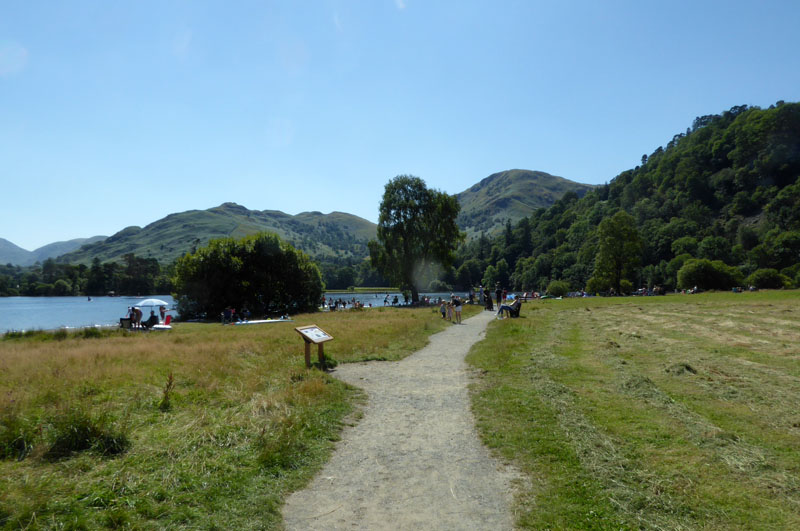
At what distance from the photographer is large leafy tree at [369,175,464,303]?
185 ft

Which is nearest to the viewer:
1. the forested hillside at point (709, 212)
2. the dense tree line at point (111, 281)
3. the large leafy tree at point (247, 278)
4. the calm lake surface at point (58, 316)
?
the large leafy tree at point (247, 278)

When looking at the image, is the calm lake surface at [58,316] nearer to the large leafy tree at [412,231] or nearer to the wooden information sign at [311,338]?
the wooden information sign at [311,338]

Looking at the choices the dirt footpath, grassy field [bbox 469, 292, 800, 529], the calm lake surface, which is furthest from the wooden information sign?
the calm lake surface

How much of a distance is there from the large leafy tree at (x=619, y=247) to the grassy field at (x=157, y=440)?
62.5 metres

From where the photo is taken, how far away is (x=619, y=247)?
213 ft

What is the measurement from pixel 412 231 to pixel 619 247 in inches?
1254

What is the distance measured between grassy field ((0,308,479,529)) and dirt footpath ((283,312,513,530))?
1.43ft

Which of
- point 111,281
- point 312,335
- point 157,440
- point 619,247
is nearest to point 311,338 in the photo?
point 312,335

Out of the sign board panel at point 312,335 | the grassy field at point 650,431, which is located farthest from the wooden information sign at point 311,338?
the grassy field at point 650,431

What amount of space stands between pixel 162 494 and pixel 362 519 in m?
2.47

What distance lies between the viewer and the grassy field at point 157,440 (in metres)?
4.96

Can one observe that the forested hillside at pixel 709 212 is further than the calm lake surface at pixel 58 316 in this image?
Yes

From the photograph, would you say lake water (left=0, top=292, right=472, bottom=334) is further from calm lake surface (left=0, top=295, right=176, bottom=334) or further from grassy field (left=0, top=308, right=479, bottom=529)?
grassy field (left=0, top=308, right=479, bottom=529)

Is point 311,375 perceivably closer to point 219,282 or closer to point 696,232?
point 219,282
